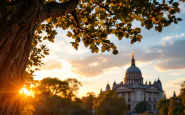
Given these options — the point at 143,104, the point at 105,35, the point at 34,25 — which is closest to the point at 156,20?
the point at 105,35

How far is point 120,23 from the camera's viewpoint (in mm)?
7133

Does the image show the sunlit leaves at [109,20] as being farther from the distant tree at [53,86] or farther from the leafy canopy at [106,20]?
the distant tree at [53,86]

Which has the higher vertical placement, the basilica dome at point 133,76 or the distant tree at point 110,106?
the basilica dome at point 133,76

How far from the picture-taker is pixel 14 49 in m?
3.91

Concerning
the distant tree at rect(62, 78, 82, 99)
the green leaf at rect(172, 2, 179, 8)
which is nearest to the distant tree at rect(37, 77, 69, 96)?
the distant tree at rect(62, 78, 82, 99)

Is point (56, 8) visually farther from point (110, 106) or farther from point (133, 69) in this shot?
point (133, 69)

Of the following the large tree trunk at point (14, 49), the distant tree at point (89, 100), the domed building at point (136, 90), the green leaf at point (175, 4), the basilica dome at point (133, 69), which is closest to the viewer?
the large tree trunk at point (14, 49)

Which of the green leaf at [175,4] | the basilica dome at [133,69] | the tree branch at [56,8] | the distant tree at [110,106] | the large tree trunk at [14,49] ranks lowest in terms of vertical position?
the large tree trunk at [14,49]

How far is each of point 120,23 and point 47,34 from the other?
2.53 m

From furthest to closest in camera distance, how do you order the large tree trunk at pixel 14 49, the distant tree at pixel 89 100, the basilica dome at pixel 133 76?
1. the basilica dome at pixel 133 76
2. the distant tree at pixel 89 100
3. the large tree trunk at pixel 14 49

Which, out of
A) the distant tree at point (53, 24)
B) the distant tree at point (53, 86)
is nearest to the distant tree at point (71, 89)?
the distant tree at point (53, 86)

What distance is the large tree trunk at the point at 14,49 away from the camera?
3.80 m

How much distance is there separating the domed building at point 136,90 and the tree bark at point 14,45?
430ft

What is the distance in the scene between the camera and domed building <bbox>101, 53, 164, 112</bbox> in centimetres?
13350
